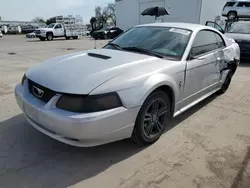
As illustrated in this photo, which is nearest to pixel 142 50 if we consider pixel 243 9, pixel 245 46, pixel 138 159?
pixel 138 159

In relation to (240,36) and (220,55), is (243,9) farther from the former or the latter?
(220,55)

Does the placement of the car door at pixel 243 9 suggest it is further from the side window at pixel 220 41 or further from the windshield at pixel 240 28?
the side window at pixel 220 41

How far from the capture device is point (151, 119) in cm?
282

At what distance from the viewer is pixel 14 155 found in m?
2.64

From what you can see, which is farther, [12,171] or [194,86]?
[194,86]

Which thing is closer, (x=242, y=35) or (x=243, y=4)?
(x=242, y=35)

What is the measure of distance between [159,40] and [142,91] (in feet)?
4.15

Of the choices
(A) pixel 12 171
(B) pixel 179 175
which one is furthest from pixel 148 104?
(A) pixel 12 171

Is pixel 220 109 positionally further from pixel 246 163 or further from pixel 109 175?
pixel 109 175

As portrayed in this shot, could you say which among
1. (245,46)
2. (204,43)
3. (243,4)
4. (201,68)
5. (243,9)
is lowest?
(245,46)

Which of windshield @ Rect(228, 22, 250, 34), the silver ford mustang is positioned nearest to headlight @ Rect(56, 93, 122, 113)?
the silver ford mustang

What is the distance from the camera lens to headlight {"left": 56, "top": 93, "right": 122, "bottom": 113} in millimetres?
2180

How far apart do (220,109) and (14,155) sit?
11.4 feet

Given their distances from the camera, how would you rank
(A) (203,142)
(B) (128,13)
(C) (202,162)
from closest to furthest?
1. (C) (202,162)
2. (A) (203,142)
3. (B) (128,13)
